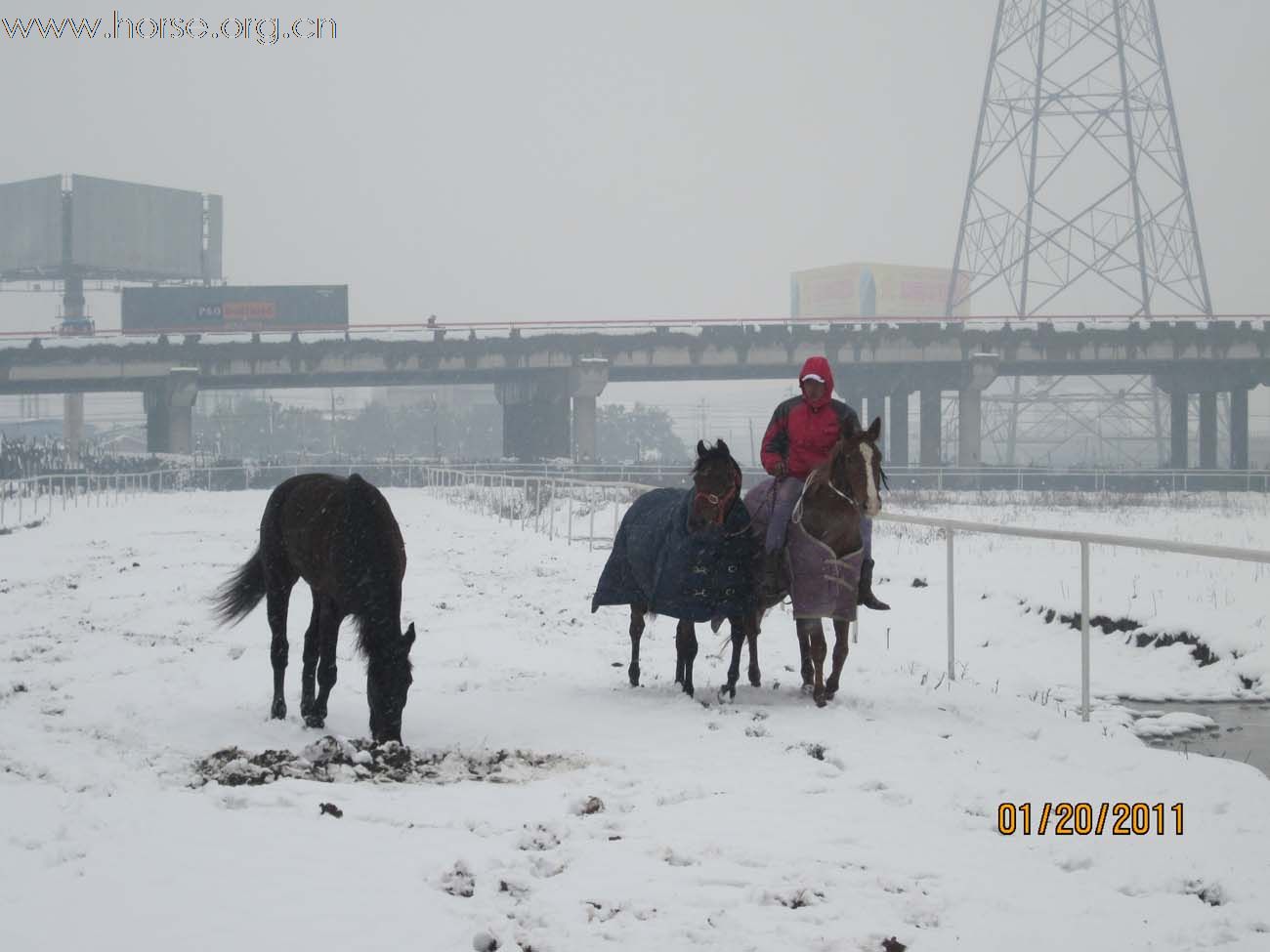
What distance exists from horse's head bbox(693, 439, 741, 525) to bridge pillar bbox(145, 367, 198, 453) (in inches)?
2247

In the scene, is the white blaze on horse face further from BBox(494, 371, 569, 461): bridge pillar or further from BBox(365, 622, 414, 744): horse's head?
BBox(494, 371, 569, 461): bridge pillar

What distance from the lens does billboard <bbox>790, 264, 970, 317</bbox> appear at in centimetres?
15000

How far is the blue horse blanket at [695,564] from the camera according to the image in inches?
341

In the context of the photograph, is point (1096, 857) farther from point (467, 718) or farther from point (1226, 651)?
point (1226, 651)

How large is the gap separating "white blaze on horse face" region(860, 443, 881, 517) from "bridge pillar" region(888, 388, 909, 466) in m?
59.6

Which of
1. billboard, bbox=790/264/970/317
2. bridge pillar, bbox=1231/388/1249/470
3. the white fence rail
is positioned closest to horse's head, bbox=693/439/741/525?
the white fence rail

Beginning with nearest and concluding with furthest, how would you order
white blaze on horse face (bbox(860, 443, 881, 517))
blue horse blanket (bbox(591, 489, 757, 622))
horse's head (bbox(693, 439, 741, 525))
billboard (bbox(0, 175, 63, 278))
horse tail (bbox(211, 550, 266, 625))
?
white blaze on horse face (bbox(860, 443, 881, 517)) → horse's head (bbox(693, 439, 741, 525)) → blue horse blanket (bbox(591, 489, 757, 622)) → horse tail (bbox(211, 550, 266, 625)) → billboard (bbox(0, 175, 63, 278))

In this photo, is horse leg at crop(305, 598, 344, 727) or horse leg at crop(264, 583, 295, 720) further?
horse leg at crop(264, 583, 295, 720)

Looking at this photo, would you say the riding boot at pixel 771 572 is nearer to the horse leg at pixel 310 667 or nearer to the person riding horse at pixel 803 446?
the person riding horse at pixel 803 446

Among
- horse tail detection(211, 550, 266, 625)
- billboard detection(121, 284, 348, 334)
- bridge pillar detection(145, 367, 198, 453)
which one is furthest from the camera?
billboard detection(121, 284, 348, 334)

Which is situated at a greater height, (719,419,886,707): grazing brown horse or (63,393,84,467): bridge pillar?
(63,393,84,467): bridge pillar

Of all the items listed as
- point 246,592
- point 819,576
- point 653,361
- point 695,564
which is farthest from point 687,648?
point 653,361

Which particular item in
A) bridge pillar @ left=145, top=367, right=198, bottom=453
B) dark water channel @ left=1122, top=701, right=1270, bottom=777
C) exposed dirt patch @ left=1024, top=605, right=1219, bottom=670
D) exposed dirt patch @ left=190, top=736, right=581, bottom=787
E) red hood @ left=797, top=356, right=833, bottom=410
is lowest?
dark water channel @ left=1122, top=701, right=1270, bottom=777

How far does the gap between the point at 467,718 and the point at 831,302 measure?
14882cm
